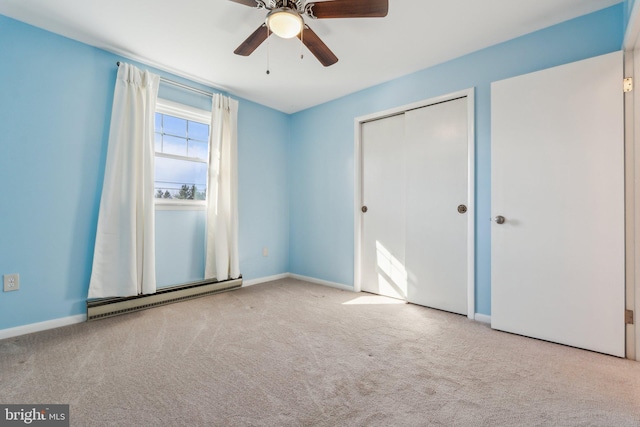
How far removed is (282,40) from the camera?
2467 mm

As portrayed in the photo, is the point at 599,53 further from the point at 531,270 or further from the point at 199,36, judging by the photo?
the point at 199,36

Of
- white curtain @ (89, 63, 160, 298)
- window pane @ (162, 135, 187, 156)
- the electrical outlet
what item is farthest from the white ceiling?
the electrical outlet

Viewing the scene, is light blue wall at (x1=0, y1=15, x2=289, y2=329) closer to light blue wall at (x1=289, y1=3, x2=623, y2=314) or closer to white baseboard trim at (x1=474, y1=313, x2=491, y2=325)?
light blue wall at (x1=289, y1=3, x2=623, y2=314)

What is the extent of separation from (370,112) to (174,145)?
2326mm

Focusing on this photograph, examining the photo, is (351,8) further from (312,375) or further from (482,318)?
(482,318)

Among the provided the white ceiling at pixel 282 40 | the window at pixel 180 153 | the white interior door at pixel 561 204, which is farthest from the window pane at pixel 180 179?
the white interior door at pixel 561 204

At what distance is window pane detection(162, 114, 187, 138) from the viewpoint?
3135 millimetres

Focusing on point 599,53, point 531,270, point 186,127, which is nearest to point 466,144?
point 599,53

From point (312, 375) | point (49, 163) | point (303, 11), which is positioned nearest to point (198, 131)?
point (49, 163)

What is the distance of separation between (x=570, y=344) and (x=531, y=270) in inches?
21.9

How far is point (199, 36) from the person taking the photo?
7.97 feet

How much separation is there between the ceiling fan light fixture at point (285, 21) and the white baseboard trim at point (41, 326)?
2.87m

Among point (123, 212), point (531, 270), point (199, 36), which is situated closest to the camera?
point (531, 270)

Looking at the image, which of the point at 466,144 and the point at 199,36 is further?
the point at 466,144
